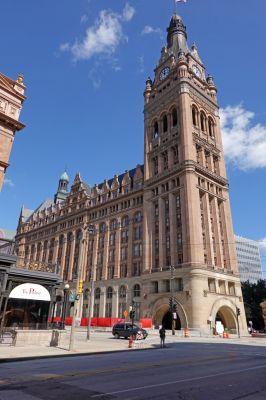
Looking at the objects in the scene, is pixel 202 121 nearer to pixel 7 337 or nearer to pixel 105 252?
pixel 105 252

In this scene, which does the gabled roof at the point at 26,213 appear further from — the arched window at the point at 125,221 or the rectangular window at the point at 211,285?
the rectangular window at the point at 211,285

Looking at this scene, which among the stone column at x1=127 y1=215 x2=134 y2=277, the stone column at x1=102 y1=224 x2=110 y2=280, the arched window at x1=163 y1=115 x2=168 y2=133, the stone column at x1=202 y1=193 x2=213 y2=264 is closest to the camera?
the stone column at x1=202 y1=193 x2=213 y2=264

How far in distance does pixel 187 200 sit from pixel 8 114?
34.2 meters

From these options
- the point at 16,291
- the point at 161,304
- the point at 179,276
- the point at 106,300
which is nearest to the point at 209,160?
the point at 179,276

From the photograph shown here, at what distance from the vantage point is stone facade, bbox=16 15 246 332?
50.8 m

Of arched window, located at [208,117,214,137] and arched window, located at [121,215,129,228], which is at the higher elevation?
arched window, located at [208,117,214,137]

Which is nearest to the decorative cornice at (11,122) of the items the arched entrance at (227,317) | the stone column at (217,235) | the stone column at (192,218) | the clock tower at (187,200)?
the clock tower at (187,200)

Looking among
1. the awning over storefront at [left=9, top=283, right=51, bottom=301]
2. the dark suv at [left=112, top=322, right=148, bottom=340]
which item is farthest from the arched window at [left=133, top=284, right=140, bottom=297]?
the awning over storefront at [left=9, top=283, right=51, bottom=301]

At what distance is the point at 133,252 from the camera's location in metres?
63.0

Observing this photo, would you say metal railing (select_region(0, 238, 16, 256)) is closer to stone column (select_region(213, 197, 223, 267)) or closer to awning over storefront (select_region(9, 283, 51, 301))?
awning over storefront (select_region(9, 283, 51, 301))

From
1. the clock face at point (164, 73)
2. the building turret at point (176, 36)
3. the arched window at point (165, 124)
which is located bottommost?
the arched window at point (165, 124)

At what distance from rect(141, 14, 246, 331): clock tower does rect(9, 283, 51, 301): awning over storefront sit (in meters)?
24.6

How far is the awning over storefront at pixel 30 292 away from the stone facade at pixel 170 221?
17.3 meters

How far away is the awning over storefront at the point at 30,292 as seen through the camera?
2269cm
